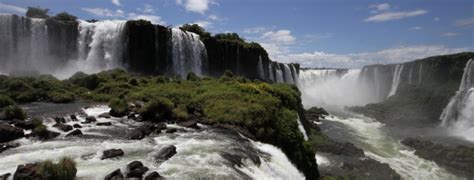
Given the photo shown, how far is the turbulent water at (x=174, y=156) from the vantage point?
1262 cm

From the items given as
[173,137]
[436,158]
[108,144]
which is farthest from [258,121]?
[436,158]

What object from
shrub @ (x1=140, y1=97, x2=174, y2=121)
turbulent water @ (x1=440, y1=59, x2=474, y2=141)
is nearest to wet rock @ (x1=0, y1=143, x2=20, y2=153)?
shrub @ (x1=140, y1=97, x2=174, y2=121)

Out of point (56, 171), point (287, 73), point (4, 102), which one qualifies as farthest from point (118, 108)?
point (287, 73)

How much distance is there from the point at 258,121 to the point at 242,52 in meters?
52.1

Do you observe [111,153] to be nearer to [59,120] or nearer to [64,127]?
[64,127]

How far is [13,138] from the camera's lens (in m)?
16.3

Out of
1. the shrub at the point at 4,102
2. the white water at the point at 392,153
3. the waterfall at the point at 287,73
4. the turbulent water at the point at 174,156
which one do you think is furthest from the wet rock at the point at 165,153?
the waterfall at the point at 287,73

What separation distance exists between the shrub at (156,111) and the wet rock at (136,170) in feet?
31.1

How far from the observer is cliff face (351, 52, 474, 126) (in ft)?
191

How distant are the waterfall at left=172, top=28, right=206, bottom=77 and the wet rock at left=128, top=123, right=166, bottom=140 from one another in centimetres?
3564

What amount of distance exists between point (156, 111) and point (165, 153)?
8207mm

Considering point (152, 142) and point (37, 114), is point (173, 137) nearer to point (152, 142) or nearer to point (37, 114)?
point (152, 142)

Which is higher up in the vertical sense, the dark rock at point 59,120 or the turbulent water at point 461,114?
the dark rock at point 59,120

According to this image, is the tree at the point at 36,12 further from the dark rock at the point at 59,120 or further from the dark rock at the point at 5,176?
the dark rock at the point at 5,176
